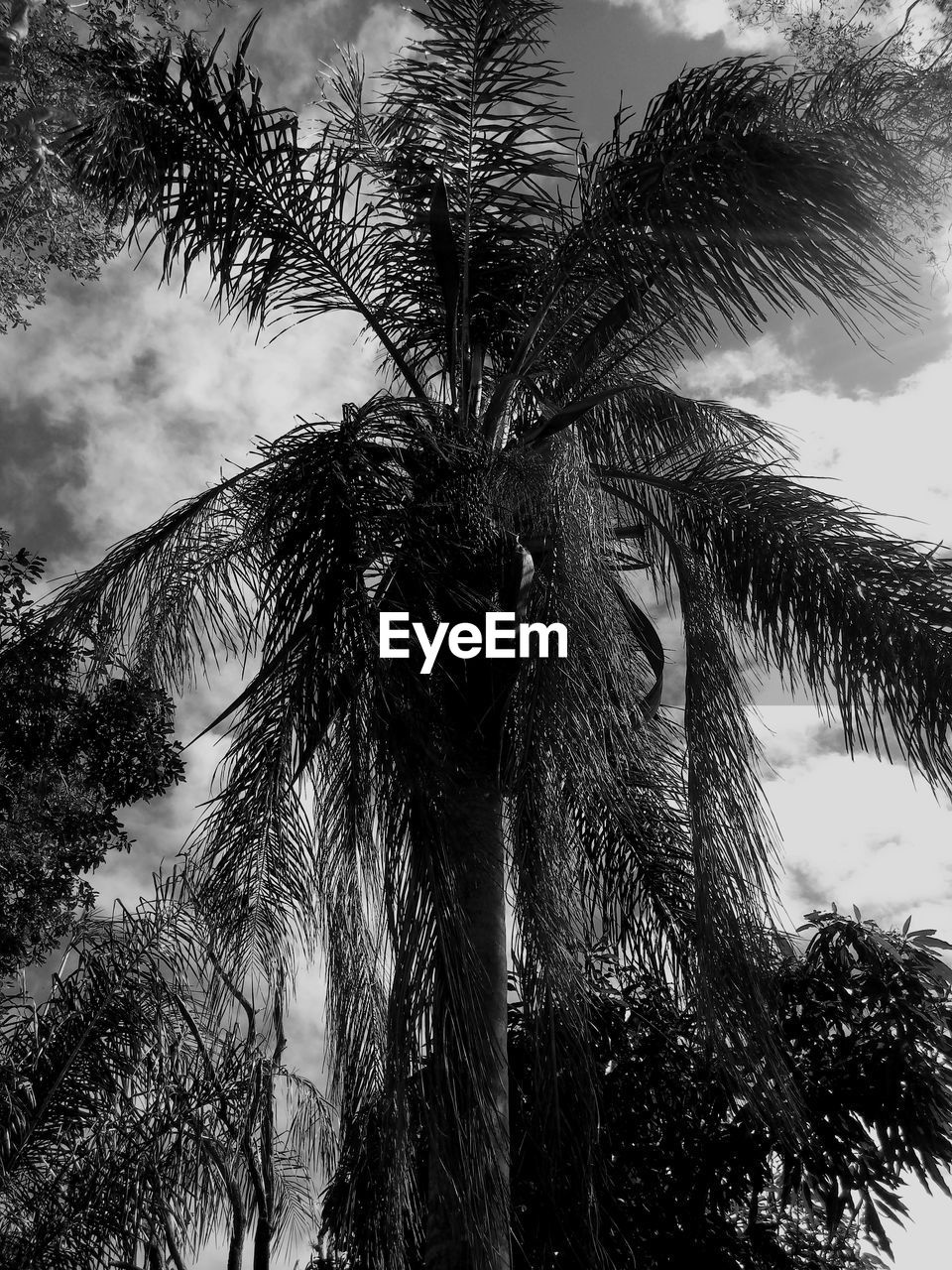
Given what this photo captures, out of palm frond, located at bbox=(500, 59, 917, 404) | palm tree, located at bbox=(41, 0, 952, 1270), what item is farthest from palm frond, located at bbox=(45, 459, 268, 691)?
palm frond, located at bbox=(500, 59, 917, 404)

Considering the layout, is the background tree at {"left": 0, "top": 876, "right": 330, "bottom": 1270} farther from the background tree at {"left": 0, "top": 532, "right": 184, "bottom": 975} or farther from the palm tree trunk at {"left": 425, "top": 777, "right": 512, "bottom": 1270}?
the palm tree trunk at {"left": 425, "top": 777, "right": 512, "bottom": 1270}

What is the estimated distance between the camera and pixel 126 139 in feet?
17.0

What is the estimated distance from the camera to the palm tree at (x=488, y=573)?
3893 millimetres

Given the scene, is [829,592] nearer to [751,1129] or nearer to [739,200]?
[739,200]

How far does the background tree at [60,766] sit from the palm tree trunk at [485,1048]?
2.60 metres

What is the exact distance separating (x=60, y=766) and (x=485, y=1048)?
3.76 metres

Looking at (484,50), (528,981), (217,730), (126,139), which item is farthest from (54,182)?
(528,981)

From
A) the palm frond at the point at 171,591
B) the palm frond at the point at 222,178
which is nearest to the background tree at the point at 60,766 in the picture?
the palm frond at the point at 171,591

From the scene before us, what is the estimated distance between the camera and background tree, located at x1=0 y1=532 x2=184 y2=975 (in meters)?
6.07

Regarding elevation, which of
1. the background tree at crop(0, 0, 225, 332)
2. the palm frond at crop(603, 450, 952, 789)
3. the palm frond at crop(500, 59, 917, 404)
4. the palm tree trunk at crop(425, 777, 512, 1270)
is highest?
the background tree at crop(0, 0, 225, 332)

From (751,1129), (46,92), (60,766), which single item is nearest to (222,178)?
(46,92)

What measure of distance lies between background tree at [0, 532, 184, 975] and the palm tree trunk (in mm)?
2597

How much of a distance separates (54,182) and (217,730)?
3.76 metres

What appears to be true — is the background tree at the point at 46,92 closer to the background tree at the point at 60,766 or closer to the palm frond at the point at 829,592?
the background tree at the point at 60,766
